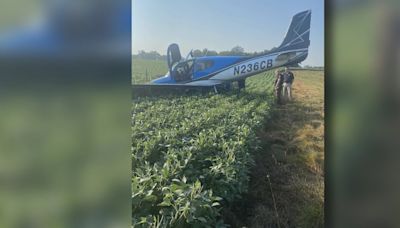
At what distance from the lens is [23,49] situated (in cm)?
95

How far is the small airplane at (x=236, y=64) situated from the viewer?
1.38 m

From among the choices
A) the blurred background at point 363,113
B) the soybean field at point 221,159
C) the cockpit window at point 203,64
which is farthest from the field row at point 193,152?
the blurred background at point 363,113

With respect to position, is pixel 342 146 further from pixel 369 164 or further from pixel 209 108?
pixel 209 108

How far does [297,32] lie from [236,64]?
0.27m

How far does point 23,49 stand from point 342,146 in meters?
1.19

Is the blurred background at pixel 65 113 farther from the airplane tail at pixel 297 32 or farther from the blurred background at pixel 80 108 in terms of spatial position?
the airplane tail at pixel 297 32

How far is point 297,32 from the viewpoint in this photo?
1472mm

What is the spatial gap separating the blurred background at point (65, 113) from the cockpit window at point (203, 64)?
316 mm

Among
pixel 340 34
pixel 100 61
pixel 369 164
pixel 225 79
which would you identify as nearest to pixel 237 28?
pixel 225 79

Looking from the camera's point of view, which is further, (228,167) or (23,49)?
(228,167)

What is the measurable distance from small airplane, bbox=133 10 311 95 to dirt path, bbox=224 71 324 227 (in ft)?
0.33

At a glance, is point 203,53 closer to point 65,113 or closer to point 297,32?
point 297,32

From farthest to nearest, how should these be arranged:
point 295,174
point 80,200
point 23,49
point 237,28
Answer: point 295,174 → point 237,28 → point 80,200 → point 23,49

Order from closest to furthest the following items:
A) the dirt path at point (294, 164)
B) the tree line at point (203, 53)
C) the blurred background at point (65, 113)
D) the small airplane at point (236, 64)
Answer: the blurred background at point (65, 113) < the tree line at point (203, 53) < the small airplane at point (236, 64) < the dirt path at point (294, 164)
